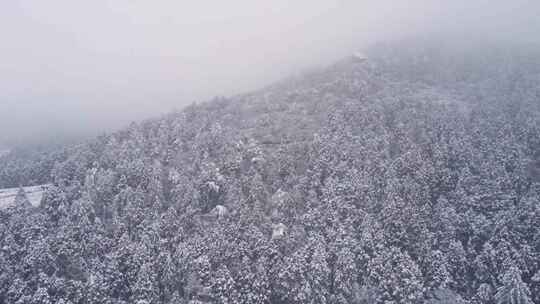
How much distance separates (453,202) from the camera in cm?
6228

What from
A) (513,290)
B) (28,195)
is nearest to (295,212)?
(513,290)

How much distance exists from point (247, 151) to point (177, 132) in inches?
697

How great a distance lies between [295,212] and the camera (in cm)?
6247

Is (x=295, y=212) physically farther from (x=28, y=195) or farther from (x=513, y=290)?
(x=28, y=195)

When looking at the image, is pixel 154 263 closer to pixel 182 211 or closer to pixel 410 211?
Result: pixel 182 211

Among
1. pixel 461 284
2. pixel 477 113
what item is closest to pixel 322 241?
pixel 461 284

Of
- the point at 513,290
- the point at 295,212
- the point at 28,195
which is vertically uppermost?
the point at 28,195

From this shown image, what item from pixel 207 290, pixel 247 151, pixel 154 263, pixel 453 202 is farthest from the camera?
pixel 247 151

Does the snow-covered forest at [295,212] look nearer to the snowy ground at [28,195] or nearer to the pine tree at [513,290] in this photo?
the pine tree at [513,290]

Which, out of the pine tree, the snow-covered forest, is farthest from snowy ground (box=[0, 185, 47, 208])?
the pine tree

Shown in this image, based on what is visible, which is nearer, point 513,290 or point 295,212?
point 513,290

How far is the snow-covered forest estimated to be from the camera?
53.0m

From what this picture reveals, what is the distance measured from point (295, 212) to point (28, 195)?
51.8 meters

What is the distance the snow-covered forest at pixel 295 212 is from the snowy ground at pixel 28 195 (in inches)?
171
